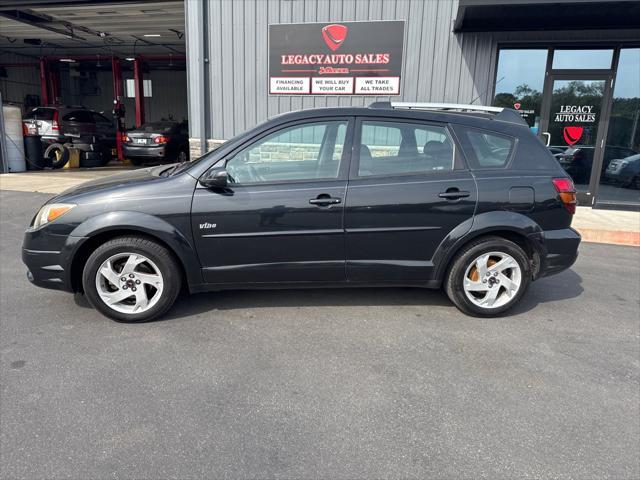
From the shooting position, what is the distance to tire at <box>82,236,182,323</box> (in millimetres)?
3523

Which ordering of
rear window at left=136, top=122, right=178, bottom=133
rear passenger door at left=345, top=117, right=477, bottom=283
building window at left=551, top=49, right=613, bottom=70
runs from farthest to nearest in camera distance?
rear window at left=136, top=122, right=178, bottom=133 < building window at left=551, top=49, right=613, bottom=70 < rear passenger door at left=345, top=117, right=477, bottom=283

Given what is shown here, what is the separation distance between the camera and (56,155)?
1445cm

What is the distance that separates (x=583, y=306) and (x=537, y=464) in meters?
2.53

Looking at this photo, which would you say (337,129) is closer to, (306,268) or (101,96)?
(306,268)

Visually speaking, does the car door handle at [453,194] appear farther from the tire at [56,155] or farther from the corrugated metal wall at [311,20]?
the tire at [56,155]

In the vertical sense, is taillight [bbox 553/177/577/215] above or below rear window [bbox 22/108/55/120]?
below

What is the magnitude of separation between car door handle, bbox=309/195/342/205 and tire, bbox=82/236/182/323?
3.92 feet

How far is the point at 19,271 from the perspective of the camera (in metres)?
4.91

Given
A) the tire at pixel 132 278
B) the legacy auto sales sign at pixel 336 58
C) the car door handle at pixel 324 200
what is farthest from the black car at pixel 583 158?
the tire at pixel 132 278

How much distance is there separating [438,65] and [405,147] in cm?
587

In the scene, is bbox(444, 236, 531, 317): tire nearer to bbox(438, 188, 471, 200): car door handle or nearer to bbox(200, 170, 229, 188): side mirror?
bbox(438, 188, 471, 200): car door handle

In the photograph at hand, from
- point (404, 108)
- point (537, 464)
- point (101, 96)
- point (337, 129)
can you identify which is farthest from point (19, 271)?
point (101, 96)

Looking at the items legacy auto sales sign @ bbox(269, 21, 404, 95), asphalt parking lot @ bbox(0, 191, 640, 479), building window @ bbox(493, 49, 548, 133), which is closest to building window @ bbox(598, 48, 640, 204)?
building window @ bbox(493, 49, 548, 133)

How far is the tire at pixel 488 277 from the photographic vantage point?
12.4 ft
